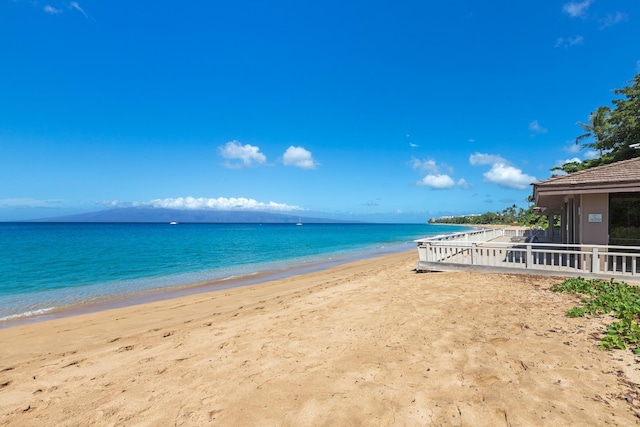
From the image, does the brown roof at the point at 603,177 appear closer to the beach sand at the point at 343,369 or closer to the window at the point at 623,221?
the window at the point at 623,221

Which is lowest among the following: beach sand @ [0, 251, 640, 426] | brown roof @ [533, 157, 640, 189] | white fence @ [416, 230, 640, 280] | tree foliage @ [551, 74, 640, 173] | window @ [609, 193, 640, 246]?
beach sand @ [0, 251, 640, 426]

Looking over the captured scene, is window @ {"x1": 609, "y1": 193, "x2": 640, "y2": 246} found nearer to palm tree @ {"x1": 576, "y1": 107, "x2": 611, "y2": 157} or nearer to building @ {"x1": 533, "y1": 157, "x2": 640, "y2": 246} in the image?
building @ {"x1": 533, "y1": 157, "x2": 640, "y2": 246}

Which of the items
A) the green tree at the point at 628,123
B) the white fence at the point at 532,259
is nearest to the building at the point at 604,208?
the white fence at the point at 532,259

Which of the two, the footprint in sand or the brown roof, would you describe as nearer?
the footprint in sand

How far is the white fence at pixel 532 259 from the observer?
8320mm

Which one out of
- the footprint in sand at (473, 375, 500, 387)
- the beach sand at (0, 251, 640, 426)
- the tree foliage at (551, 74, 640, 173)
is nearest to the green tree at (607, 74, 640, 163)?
the tree foliage at (551, 74, 640, 173)

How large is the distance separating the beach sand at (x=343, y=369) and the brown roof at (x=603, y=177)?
3.91m

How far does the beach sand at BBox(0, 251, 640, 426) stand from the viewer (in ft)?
10.5

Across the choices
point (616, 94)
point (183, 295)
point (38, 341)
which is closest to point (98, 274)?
point (183, 295)

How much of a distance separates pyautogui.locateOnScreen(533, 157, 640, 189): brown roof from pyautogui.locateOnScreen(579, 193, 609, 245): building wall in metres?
0.59

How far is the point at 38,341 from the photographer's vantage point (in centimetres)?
688

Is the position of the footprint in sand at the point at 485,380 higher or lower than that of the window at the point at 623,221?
lower

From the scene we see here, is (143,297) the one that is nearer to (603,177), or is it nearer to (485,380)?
(485,380)

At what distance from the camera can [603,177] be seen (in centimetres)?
890
